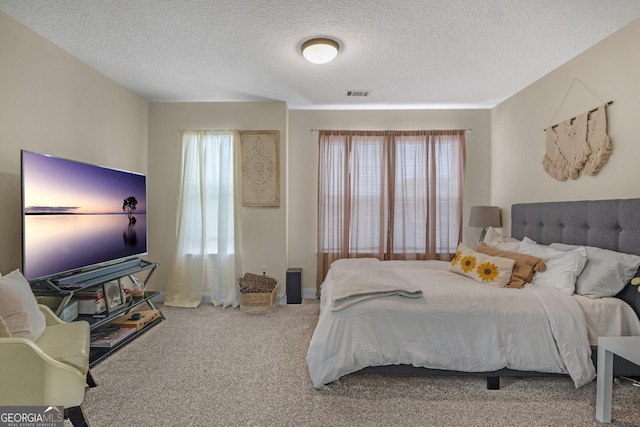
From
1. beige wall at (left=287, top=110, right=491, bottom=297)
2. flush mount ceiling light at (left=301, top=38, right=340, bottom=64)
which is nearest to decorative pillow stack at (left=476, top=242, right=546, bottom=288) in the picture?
beige wall at (left=287, top=110, right=491, bottom=297)

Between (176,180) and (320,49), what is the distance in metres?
2.57

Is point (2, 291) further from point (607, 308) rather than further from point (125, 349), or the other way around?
point (607, 308)

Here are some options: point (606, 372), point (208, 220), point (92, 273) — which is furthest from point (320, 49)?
point (606, 372)

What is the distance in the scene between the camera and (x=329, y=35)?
2.43 metres

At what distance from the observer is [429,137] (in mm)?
4152

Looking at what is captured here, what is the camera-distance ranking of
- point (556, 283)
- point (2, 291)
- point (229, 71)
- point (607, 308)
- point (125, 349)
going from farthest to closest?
point (229, 71) → point (125, 349) → point (556, 283) → point (607, 308) → point (2, 291)

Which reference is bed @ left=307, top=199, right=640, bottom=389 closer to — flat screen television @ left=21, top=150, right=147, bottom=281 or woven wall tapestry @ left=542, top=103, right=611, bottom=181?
woven wall tapestry @ left=542, top=103, right=611, bottom=181

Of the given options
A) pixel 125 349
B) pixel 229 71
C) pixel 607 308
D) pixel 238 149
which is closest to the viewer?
pixel 607 308

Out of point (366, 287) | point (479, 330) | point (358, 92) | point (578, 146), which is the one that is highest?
point (358, 92)

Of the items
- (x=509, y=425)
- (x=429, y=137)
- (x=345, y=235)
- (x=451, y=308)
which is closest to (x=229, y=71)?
(x=345, y=235)

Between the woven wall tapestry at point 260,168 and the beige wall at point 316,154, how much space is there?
349 mm

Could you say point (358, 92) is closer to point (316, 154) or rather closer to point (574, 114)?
point (316, 154)

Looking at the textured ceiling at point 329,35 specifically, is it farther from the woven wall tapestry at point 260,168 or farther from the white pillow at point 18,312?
the white pillow at point 18,312

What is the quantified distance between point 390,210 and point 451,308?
2.25 meters
